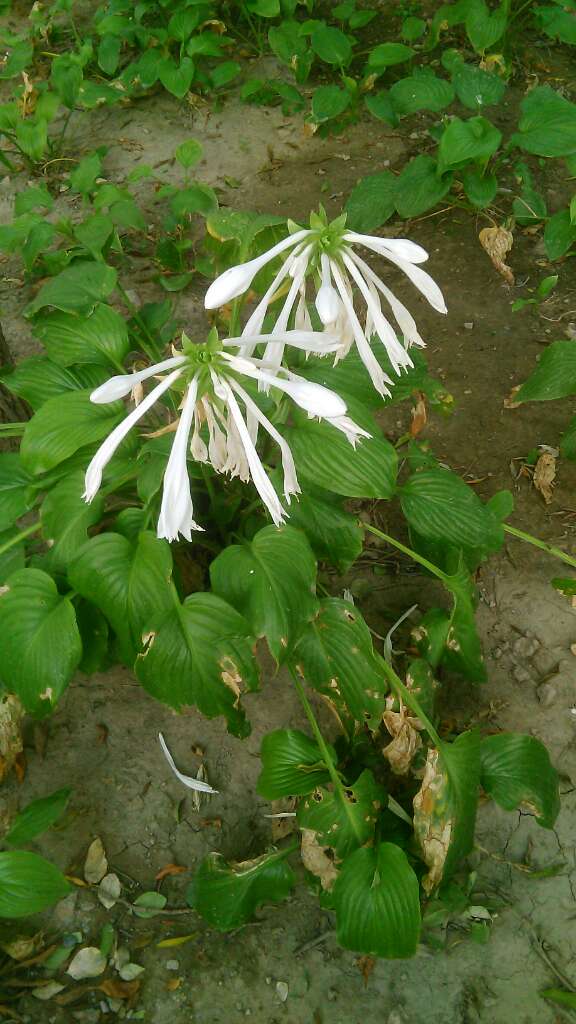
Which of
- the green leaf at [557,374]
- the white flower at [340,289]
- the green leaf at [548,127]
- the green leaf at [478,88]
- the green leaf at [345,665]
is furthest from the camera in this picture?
the green leaf at [478,88]

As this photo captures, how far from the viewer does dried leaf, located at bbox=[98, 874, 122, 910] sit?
1.67 m

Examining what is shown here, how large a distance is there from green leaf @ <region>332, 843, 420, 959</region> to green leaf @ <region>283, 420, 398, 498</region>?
68cm

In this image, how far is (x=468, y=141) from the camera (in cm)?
236

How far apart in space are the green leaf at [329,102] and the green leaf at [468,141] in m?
0.66

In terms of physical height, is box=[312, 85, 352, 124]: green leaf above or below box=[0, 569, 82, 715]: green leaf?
above

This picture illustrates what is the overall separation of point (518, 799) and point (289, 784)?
460mm

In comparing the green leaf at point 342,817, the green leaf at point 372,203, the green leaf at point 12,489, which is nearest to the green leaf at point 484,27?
the green leaf at point 372,203

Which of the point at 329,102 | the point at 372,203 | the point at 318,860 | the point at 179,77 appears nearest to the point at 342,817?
the point at 318,860

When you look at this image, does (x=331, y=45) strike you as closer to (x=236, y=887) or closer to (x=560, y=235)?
(x=560, y=235)

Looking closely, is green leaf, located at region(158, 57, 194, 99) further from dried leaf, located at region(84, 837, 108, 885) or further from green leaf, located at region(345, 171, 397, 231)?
dried leaf, located at region(84, 837, 108, 885)

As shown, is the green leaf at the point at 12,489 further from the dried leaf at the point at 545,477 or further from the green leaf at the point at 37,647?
the dried leaf at the point at 545,477

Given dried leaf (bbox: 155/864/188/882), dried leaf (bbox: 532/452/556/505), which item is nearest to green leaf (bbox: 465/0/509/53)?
dried leaf (bbox: 532/452/556/505)

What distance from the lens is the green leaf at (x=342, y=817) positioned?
4.88 feet

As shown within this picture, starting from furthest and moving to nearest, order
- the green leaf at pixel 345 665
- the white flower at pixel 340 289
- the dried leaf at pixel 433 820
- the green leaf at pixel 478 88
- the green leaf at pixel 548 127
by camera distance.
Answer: the green leaf at pixel 478 88 < the green leaf at pixel 548 127 < the green leaf at pixel 345 665 < the dried leaf at pixel 433 820 < the white flower at pixel 340 289
